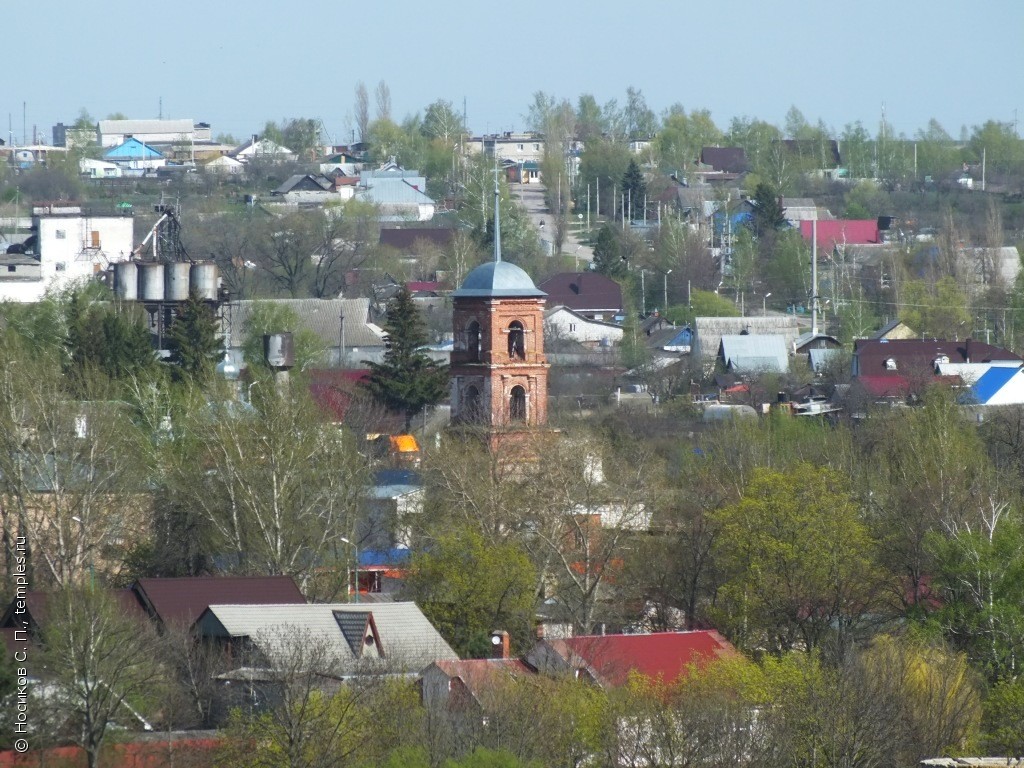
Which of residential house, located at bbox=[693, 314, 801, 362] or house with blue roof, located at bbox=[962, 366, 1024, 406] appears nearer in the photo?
house with blue roof, located at bbox=[962, 366, 1024, 406]

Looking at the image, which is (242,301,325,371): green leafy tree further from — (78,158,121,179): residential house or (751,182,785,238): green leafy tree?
(78,158,121,179): residential house

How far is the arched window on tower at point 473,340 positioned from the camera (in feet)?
124

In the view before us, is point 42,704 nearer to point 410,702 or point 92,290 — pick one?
point 410,702

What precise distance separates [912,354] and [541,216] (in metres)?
35.8

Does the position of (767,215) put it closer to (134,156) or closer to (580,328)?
(580,328)

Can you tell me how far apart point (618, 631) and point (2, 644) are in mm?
9704

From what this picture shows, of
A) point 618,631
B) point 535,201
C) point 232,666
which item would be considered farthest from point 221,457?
point 535,201

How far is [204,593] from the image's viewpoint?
30.7 m

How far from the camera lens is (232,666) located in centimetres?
2778

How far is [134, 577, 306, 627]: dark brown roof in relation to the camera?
3011cm

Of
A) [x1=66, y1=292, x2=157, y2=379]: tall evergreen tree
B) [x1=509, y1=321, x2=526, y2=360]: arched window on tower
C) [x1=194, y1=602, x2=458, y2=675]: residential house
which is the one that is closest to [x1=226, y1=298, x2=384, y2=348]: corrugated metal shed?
[x1=66, y1=292, x2=157, y2=379]: tall evergreen tree

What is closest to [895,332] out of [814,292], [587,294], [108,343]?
[814,292]

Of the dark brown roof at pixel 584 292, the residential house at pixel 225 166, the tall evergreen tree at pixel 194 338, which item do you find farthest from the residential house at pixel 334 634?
the residential house at pixel 225 166

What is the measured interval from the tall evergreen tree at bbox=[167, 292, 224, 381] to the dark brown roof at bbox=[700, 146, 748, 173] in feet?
195
